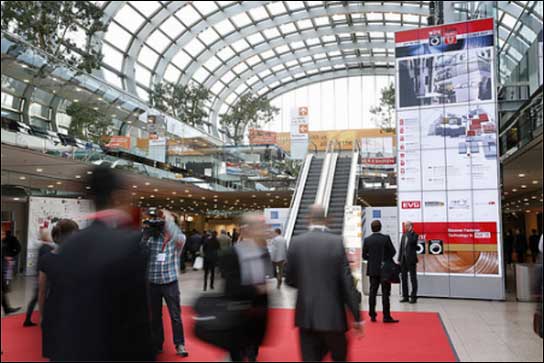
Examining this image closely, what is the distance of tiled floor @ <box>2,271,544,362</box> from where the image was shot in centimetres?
523

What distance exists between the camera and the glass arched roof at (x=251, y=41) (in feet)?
93.4

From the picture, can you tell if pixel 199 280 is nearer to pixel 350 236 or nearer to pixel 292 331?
pixel 350 236

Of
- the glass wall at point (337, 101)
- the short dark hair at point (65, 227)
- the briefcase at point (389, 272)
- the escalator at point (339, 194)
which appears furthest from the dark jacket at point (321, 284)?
the glass wall at point (337, 101)

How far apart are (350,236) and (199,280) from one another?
5.13 metres

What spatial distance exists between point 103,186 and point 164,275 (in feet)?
10.7

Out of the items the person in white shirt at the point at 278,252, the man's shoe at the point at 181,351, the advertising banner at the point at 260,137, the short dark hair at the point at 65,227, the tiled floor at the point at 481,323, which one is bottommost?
the tiled floor at the point at 481,323

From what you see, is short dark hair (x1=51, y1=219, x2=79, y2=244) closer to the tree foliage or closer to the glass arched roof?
the glass arched roof

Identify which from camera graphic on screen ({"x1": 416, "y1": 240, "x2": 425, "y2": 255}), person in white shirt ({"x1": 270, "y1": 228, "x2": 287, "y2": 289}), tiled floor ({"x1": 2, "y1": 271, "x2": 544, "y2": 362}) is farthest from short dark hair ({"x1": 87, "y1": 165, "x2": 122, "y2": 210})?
person in white shirt ({"x1": 270, "y1": 228, "x2": 287, "y2": 289})

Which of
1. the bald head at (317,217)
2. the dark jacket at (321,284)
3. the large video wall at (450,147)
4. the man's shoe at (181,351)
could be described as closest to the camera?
the dark jacket at (321,284)

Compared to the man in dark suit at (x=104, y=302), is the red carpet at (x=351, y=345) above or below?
below

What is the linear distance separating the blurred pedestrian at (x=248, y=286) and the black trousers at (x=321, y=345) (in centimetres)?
33

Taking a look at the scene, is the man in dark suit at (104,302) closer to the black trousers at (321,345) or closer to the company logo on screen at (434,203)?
the black trousers at (321,345)

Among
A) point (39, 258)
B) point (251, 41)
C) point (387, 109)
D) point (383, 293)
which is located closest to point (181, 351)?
point (39, 258)

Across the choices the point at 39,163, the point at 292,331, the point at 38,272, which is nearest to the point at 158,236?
the point at 38,272
